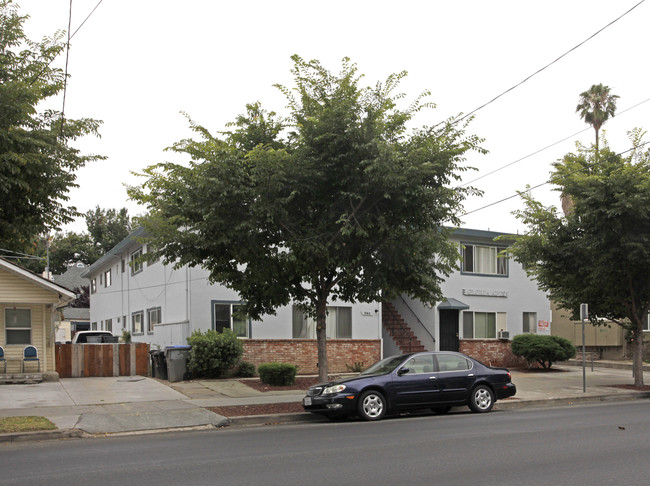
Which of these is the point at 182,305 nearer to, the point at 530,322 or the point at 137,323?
the point at 137,323

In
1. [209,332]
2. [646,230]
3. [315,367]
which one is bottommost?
[315,367]

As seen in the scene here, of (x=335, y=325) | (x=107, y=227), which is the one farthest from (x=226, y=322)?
(x=107, y=227)

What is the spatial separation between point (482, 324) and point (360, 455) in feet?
65.7

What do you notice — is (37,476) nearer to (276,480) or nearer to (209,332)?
(276,480)

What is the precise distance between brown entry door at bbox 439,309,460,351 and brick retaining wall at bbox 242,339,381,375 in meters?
3.18

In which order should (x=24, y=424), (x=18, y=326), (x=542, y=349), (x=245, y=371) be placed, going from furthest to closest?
(x=542, y=349), (x=245, y=371), (x=18, y=326), (x=24, y=424)

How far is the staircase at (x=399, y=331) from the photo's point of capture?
2758cm

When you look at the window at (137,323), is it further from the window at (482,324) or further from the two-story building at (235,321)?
the window at (482,324)

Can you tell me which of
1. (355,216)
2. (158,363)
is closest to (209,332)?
(158,363)

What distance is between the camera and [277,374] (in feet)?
63.4

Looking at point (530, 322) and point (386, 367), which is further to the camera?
point (530, 322)

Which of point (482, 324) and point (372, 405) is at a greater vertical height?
point (482, 324)

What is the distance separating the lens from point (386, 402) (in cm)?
1370

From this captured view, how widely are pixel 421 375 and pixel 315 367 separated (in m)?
10.3
